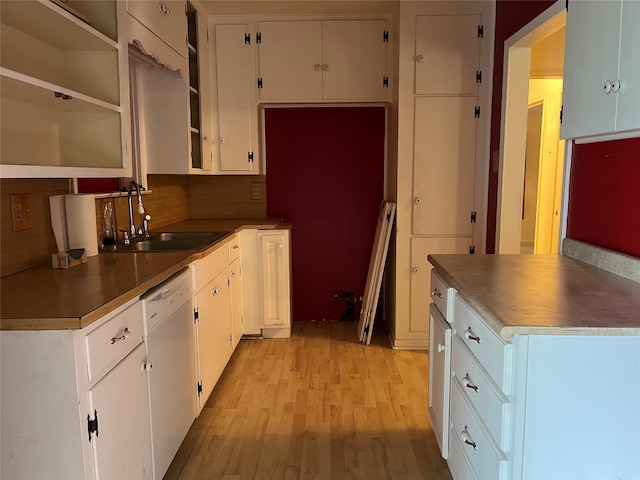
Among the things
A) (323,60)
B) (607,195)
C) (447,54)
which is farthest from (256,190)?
(607,195)

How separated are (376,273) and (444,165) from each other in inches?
36.2

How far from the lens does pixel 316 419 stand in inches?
99.5

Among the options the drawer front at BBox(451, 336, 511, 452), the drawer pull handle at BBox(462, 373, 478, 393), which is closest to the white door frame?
the drawer front at BBox(451, 336, 511, 452)

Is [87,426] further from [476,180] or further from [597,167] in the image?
[476,180]

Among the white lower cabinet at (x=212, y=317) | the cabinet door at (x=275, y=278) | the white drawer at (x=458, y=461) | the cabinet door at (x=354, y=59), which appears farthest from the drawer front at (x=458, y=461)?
the cabinet door at (x=354, y=59)

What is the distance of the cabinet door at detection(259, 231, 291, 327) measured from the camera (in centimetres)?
357

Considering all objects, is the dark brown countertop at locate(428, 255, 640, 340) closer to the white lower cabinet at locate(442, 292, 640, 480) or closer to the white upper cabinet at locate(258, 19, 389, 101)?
the white lower cabinet at locate(442, 292, 640, 480)

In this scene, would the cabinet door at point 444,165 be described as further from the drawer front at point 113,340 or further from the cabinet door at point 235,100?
the drawer front at point 113,340

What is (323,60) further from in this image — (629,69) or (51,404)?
(51,404)

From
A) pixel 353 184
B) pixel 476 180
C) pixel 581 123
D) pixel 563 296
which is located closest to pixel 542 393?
pixel 563 296

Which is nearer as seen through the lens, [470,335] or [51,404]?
[51,404]

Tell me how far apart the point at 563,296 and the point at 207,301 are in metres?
1.73

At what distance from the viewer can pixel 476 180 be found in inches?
130

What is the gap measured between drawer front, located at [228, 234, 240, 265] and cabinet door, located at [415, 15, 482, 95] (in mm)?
1602
